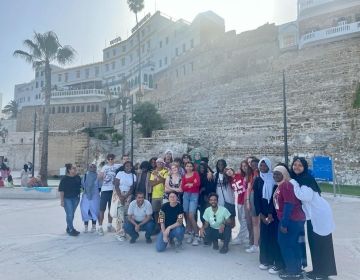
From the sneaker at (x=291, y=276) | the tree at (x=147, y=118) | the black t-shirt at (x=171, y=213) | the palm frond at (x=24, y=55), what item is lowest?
the sneaker at (x=291, y=276)

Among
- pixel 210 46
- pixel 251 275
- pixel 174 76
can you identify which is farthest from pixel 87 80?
pixel 251 275

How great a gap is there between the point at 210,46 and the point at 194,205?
1333 inches

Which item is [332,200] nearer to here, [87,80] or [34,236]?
[34,236]

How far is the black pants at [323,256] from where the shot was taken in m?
3.95

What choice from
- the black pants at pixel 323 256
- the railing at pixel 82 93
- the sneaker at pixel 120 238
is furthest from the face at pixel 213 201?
the railing at pixel 82 93

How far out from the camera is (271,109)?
21.5 metres

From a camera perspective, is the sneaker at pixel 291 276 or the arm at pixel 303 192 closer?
the arm at pixel 303 192

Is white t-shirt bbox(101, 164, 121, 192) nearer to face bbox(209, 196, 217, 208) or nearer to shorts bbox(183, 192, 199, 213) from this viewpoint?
shorts bbox(183, 192, 199, 213)

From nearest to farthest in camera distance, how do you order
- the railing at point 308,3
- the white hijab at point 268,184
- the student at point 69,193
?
the white hijab at point 268,184, the student at point 69,193, the railing at point 308,3

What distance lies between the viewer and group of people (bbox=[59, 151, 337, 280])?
13.1 feet

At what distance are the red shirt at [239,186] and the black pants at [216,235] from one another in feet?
2.41

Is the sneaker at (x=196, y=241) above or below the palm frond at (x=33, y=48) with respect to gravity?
below

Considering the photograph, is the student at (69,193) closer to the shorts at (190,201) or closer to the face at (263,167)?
the shorts at (190,201)

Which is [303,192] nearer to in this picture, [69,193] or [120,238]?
[120,238]
